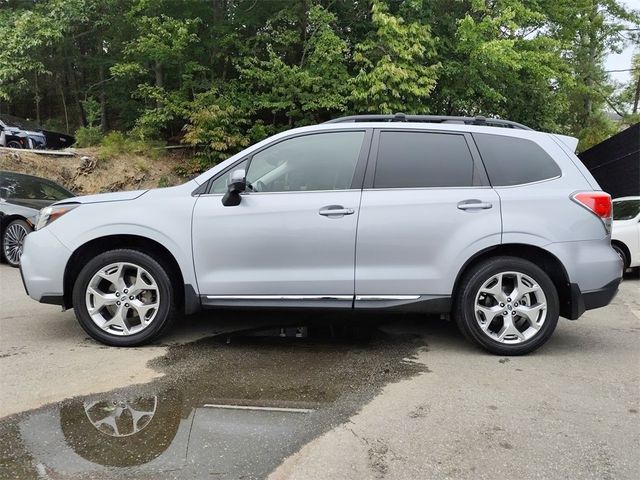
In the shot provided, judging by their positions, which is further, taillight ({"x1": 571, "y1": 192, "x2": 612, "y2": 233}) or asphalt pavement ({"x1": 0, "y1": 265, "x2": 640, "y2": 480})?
taillight ({"x1": 571, "y1": 192, "x2": 612, "y2": 233})

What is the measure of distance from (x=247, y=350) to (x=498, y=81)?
16.8m

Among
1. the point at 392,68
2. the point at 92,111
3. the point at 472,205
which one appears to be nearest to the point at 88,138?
the point at 92,111

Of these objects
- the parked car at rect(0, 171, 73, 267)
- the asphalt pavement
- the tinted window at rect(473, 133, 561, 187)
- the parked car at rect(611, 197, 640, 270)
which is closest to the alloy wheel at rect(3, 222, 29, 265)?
the parked car at rect(0, 171, 73, 267)

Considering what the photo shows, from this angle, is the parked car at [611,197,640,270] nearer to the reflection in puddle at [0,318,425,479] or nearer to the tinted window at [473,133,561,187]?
the tinted window at [473,133,561,187]

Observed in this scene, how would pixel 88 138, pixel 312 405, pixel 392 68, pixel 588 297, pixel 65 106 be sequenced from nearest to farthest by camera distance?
1. pixel 312 405
2. pixel 588 297
3. pixel 392 68
4. pixel 88 138
5. pixel 65 106

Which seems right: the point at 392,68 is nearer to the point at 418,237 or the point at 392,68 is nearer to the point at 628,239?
the point at 628,239

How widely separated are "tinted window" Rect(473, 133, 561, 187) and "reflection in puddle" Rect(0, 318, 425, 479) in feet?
5.56

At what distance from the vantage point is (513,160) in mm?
4562

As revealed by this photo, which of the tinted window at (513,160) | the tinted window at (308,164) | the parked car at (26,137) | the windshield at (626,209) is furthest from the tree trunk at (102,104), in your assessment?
the tinted window at (513,160)

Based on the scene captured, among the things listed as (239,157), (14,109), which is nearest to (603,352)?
(239,157)

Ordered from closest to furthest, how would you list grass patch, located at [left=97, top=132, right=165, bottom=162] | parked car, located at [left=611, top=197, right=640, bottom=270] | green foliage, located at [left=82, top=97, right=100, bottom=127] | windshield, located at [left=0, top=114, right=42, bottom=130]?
parked car, located at [left=611, top=197, right=640, bottom=270] → grass patch, located at [left=97, top=132, right=165, bottom=162] → windshield, located at [left=0, top=114, right=42, bottom=130] → green foliage, located at [left=82, top=97, right=100, bottom=127]

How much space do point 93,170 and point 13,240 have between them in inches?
279

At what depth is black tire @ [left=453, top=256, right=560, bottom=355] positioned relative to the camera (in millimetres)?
4379

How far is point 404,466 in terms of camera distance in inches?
109
